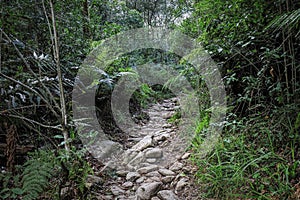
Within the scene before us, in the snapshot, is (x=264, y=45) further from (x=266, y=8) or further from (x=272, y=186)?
(x=272, y=186)

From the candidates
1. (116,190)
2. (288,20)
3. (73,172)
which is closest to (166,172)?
(116,190)

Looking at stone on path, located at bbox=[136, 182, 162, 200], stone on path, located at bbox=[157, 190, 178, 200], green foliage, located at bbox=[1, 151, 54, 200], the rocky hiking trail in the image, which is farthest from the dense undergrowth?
stone on path, located at bbox=[136, 182, 162, 200]

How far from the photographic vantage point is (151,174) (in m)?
2.19

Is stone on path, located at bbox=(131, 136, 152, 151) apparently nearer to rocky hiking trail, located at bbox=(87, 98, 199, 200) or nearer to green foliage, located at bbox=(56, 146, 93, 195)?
rocky hiking trail, located at bbox=(87, 98, 199, 200)

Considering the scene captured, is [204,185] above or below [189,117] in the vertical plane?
below

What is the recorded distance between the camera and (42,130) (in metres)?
2.38

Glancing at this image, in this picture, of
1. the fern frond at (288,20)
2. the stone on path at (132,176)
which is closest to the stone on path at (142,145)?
the stone on path at (132,176)

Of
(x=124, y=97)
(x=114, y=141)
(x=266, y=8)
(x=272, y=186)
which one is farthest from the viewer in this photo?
Answer: (x=124, y=97)

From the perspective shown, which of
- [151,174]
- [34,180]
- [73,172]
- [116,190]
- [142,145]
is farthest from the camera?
[142,145]

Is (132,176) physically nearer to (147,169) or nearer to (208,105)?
(147,169)

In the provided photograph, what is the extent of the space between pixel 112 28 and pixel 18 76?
3784 mm

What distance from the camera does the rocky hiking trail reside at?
6.18 ft

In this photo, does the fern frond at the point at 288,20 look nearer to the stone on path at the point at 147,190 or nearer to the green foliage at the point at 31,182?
the stone on path at the point at 147,190

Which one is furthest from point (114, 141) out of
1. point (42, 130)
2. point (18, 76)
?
point (18, 76)
